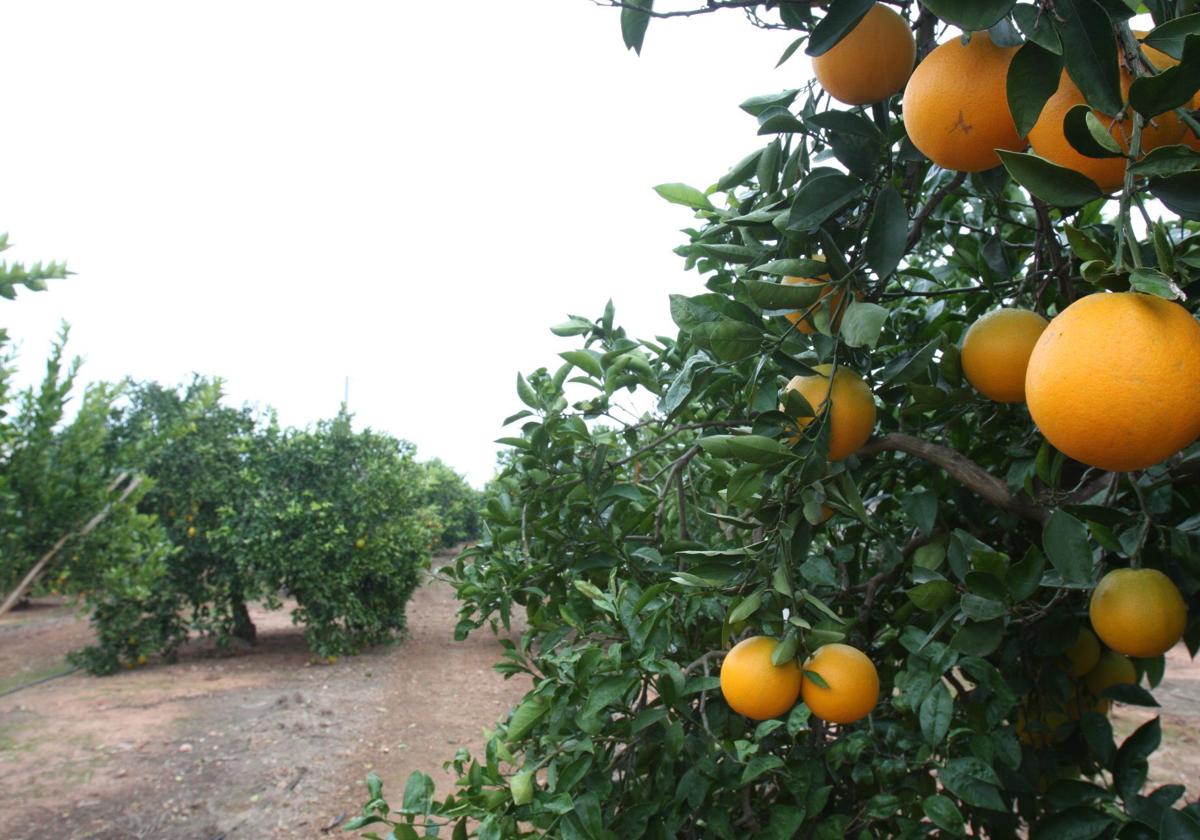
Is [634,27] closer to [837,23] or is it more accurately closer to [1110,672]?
[837,23]

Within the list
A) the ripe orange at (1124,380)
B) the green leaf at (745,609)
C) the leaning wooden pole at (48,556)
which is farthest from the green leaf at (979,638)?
the leaning wooden pole at (48,556)

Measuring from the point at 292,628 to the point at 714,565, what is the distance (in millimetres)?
9989

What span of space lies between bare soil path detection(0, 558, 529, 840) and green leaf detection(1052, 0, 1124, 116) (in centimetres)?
458

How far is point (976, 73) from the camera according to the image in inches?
29.0

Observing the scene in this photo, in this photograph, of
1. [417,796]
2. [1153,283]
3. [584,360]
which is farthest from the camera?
[584,360]

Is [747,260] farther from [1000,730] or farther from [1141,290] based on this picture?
[1000,730]

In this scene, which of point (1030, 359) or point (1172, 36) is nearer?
point (1172, 36)

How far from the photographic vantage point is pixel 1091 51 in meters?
0.61

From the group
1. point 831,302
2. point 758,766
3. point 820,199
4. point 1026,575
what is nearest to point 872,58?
point 820,199

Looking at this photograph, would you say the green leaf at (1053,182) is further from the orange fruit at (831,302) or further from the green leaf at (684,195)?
the green leaf at (684,195)

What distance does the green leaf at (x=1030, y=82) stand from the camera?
0.65 meters

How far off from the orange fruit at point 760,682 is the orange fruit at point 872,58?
73cm

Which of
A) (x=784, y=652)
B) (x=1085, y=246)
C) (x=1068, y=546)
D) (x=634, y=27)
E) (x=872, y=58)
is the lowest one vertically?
(x=784, y=652)

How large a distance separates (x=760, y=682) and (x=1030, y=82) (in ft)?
2.52
